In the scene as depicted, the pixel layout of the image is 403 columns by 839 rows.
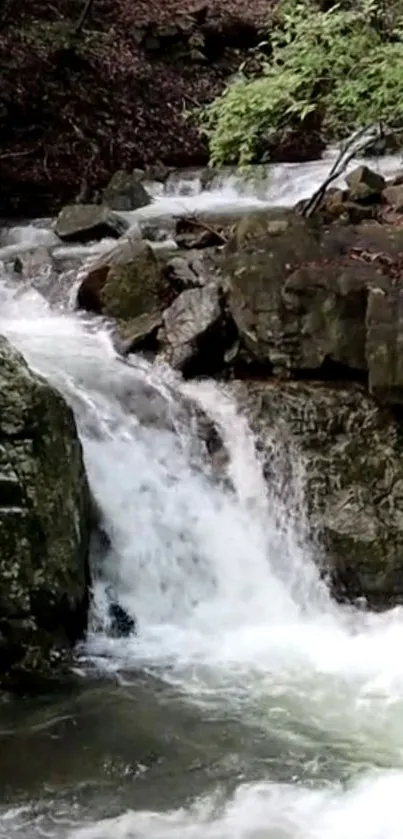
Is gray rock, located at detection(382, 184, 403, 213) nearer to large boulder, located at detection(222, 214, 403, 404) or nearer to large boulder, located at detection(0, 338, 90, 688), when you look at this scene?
large boulder, located at detection(222, 214, 403, 404)

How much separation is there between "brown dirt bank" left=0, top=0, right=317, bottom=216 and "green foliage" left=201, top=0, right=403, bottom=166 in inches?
220

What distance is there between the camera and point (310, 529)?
7.80m

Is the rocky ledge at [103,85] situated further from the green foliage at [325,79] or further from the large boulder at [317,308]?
the large boulder at [317,308]

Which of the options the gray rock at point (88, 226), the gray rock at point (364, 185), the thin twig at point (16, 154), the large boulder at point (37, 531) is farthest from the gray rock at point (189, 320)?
the thin twig at point (16, 154)

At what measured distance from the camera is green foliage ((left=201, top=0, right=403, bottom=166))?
850 centimetres

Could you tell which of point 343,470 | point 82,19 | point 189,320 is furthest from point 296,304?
point 82,19

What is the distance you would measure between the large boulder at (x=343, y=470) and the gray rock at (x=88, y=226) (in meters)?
4.40

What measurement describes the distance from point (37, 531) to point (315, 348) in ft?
9.04

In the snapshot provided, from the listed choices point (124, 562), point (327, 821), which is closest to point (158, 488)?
point (124, 562)

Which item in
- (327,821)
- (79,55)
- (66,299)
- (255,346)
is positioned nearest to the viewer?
(327,821)

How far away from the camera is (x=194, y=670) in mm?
6414

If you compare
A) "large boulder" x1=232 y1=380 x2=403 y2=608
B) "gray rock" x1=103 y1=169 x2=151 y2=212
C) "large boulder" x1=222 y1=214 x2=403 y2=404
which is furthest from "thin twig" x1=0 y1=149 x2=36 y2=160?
"large boulder" x1=232 y1=380 x2=403 y2=608

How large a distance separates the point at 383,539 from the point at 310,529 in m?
0.51

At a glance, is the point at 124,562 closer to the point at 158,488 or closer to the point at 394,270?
the point at 158,488
